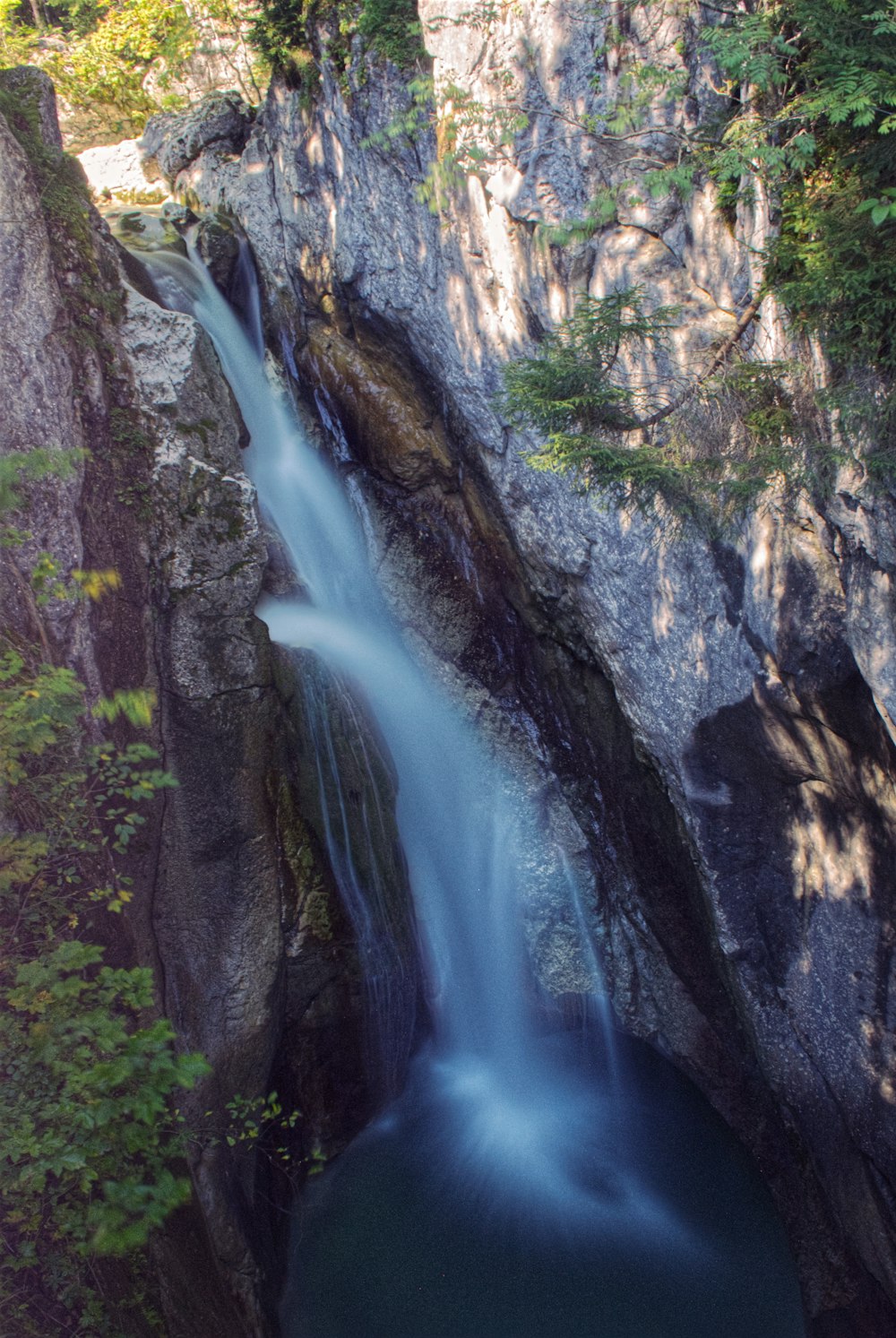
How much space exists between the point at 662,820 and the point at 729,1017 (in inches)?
73.6

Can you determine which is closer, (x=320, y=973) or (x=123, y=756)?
(x=123, y=756)

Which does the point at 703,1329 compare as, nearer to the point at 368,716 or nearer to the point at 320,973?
the point at 320,973

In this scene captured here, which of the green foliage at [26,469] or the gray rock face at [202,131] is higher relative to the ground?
the gray rock face at [202,131]

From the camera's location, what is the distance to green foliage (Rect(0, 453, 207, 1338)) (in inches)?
138

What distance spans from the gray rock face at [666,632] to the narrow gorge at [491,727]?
33 mm

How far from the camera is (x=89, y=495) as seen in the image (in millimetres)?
5992

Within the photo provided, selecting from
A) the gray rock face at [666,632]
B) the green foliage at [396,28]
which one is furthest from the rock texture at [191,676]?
the green foliage at [396,28]

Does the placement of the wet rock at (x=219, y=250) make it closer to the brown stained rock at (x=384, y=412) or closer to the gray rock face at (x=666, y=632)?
the gray rock face at (x=666, y=632)

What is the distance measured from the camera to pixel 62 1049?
12.6ft

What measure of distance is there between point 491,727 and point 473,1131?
3.78 m

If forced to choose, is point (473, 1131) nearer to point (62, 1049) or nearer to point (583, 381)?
point (62, 1049)

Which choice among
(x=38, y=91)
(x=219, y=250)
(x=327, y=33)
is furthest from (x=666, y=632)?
(x=219, y=250)

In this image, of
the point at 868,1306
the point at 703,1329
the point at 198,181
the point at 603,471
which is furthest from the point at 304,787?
the point at 198,181

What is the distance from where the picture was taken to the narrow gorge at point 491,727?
16.4ft
